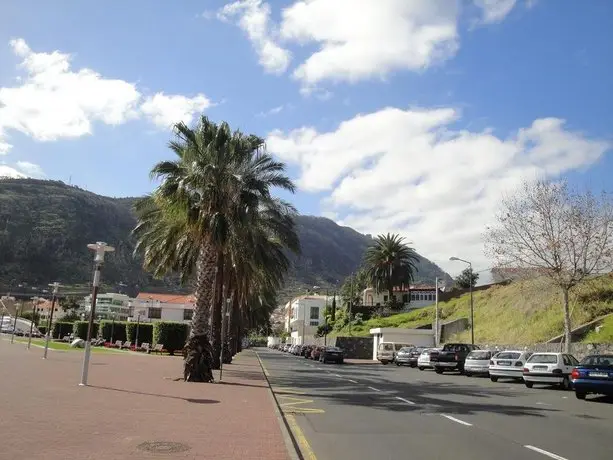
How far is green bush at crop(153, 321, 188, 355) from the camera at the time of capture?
54.0 metres

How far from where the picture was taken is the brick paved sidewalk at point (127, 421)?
8.05m

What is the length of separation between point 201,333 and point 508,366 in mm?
16120

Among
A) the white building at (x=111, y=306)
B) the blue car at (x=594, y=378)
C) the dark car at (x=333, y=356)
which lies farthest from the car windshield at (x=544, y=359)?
the white building at (x=111, y=306)

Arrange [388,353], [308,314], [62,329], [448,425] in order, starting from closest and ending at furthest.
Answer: [448,425]
[388,353]
[62,329]
[308,314]

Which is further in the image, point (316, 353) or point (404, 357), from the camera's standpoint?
point (316, 353)

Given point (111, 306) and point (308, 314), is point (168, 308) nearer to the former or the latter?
point (111, 306)

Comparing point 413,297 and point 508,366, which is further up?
point 413,297

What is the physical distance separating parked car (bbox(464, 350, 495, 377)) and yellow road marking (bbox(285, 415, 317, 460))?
22.7 metres

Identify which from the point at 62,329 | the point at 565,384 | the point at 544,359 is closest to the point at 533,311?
the point at 544,359

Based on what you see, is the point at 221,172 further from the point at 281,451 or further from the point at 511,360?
the point at 511,360

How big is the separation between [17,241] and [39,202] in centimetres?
2471

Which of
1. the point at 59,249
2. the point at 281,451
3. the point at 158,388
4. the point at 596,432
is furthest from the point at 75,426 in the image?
the point at 59,249

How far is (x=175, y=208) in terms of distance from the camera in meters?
21.8

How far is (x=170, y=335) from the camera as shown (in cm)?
5416
